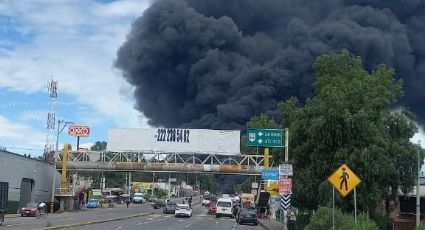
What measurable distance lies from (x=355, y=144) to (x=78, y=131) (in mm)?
71512

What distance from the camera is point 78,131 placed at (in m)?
98.1

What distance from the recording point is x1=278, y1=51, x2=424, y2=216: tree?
31.8 m

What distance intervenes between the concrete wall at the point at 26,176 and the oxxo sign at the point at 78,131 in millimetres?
11052

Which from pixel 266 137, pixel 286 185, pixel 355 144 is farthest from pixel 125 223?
pixel 355 144

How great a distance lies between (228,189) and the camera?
137 metres

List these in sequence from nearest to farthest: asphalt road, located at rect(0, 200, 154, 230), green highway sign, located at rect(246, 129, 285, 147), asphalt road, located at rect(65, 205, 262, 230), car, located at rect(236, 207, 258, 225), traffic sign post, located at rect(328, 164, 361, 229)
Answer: traffic sign post, located at rect(328, 164, 361, 229)
asphalt road, located at rect(0, 200, 154, 230)
asphalt road, located at rect(65, 205, 262, 230)
green highway sign, located at rect(246, 129, 285, 147)
car, located at rect(236, 207, 258, 225)

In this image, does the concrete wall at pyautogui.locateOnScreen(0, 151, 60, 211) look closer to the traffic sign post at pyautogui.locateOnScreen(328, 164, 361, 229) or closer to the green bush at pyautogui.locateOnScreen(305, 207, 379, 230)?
the green bush at pyautogui.locateOnScreen(305, 207, 379, 230)

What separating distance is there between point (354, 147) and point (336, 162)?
1.26 metres

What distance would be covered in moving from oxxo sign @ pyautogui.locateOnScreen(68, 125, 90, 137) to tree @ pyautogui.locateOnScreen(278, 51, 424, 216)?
64462 millimetres

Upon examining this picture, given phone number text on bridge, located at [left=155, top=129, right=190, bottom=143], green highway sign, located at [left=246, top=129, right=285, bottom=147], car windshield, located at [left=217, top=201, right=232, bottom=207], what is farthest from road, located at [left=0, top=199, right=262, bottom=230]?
phone number text on bridge, located at [left=155, top=129, right=190, bottom=143]

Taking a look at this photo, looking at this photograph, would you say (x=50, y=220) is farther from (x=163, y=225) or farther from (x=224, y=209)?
(x=224, y=209)

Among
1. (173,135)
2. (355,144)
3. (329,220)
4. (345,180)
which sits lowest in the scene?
(329,220)

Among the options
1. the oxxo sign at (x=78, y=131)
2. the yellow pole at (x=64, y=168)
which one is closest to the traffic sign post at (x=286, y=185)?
the yellow pole at (x=64, y=168)

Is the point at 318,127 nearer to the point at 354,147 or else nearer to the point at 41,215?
the point at 354,147
